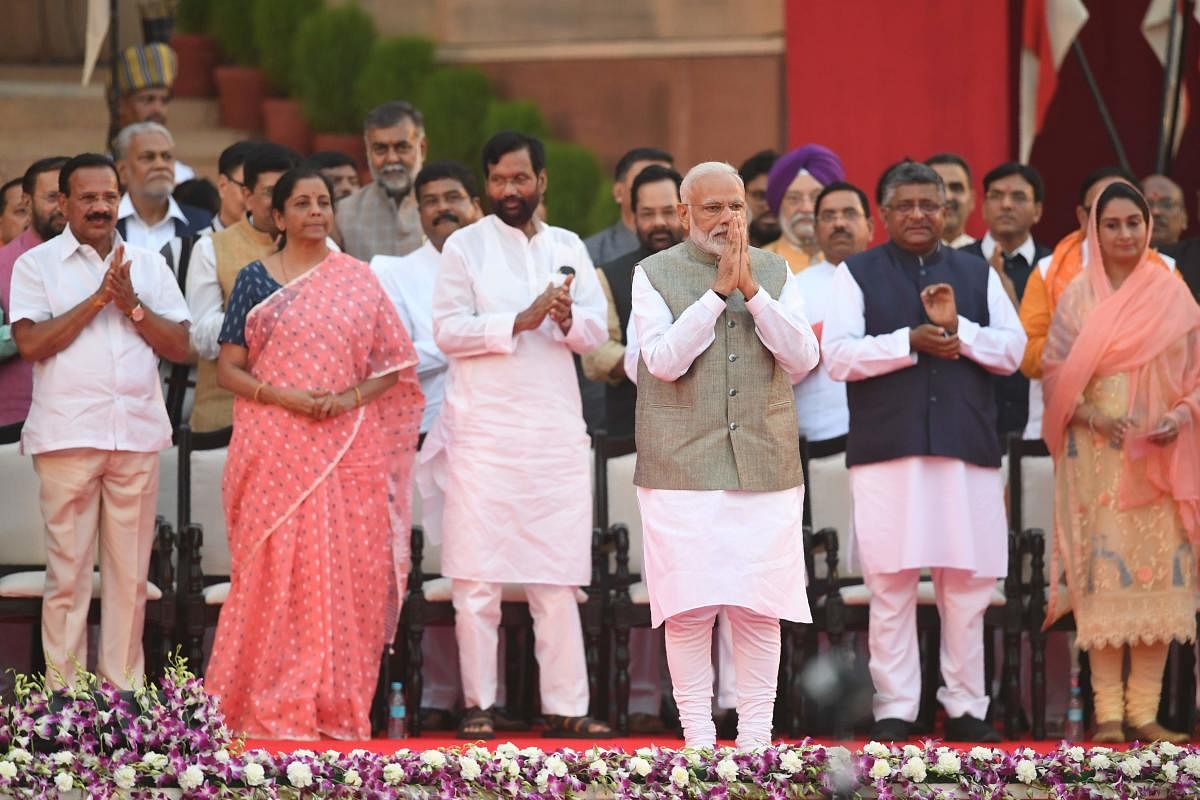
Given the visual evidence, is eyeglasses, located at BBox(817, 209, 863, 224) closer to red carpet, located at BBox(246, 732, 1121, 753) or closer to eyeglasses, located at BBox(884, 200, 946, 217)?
eyeglasses, located at BBox(884, 200, 946, 217)

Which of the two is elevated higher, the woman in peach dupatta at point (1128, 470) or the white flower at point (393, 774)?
the woman in peach dupatta at point (1128, 470)

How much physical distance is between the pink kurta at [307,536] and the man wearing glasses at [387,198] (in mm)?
1273

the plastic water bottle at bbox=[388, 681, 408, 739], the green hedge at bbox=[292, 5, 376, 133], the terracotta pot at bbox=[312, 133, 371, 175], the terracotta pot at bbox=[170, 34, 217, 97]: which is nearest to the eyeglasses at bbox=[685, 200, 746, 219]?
the plastic water bottle at bbox=[388, 681, 408, 739]

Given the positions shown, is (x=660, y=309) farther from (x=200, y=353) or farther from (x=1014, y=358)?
(x=200, y=353)

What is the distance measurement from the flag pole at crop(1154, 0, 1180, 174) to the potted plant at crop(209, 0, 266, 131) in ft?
17.1

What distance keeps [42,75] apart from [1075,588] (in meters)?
7.63

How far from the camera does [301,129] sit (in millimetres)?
11898

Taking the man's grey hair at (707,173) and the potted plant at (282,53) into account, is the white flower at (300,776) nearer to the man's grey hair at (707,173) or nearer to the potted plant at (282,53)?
the man's grey hair at (707,173)

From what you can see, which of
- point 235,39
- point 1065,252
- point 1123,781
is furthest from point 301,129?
point 1123,781

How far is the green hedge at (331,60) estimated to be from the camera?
1163 centimetres

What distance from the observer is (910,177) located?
680 centimetres

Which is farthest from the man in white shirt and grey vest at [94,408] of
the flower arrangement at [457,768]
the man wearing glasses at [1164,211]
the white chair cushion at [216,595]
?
the man wearing glasses at [1164,211]

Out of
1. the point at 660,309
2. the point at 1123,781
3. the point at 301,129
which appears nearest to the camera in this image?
the point at 1123,781

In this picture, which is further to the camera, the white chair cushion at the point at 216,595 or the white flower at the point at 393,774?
the white chair cushion at the point at 216,595
